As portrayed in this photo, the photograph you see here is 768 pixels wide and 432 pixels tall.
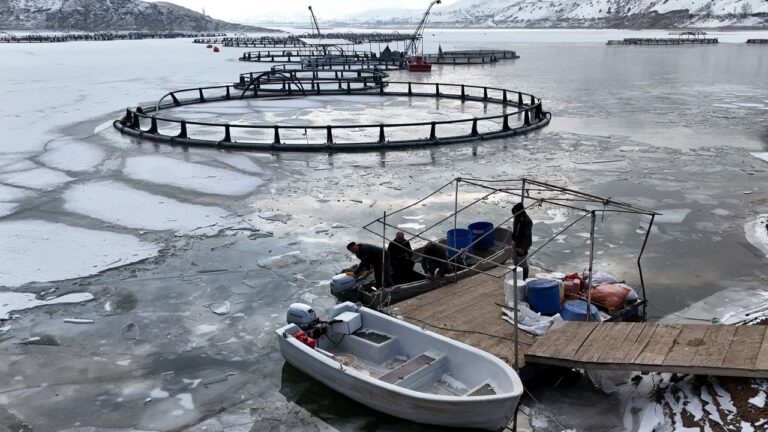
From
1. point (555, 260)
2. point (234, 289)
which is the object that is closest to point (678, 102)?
point (555, 260)

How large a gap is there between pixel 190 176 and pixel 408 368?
13.2 metres

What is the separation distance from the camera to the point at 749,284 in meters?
10.8

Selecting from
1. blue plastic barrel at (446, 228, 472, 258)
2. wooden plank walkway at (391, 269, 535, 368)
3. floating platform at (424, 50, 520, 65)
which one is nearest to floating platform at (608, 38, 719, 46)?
floating platform at (424, 50, 520, 65)

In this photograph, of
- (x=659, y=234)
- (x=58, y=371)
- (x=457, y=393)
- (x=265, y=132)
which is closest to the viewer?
(x=457, y=393)

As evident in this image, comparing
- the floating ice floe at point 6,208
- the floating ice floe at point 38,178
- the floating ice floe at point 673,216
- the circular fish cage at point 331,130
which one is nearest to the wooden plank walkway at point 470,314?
the floating ice floe at point 673,216

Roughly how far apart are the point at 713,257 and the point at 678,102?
2649cm

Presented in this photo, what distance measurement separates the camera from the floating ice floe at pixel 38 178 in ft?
59.2

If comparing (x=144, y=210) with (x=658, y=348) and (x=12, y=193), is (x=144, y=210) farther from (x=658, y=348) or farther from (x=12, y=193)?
(x=658, y=348)

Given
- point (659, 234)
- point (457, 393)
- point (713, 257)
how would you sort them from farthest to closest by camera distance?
point (659, 234)
point (713, 257)
point (457, 393)

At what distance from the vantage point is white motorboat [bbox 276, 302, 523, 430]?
687 cm

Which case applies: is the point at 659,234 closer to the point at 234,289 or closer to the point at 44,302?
the point at 234,289

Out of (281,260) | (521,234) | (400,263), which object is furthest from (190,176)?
(521,234)

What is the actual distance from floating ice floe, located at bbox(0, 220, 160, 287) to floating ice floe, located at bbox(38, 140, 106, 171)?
639cm

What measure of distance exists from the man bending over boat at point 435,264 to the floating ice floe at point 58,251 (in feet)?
17.9
